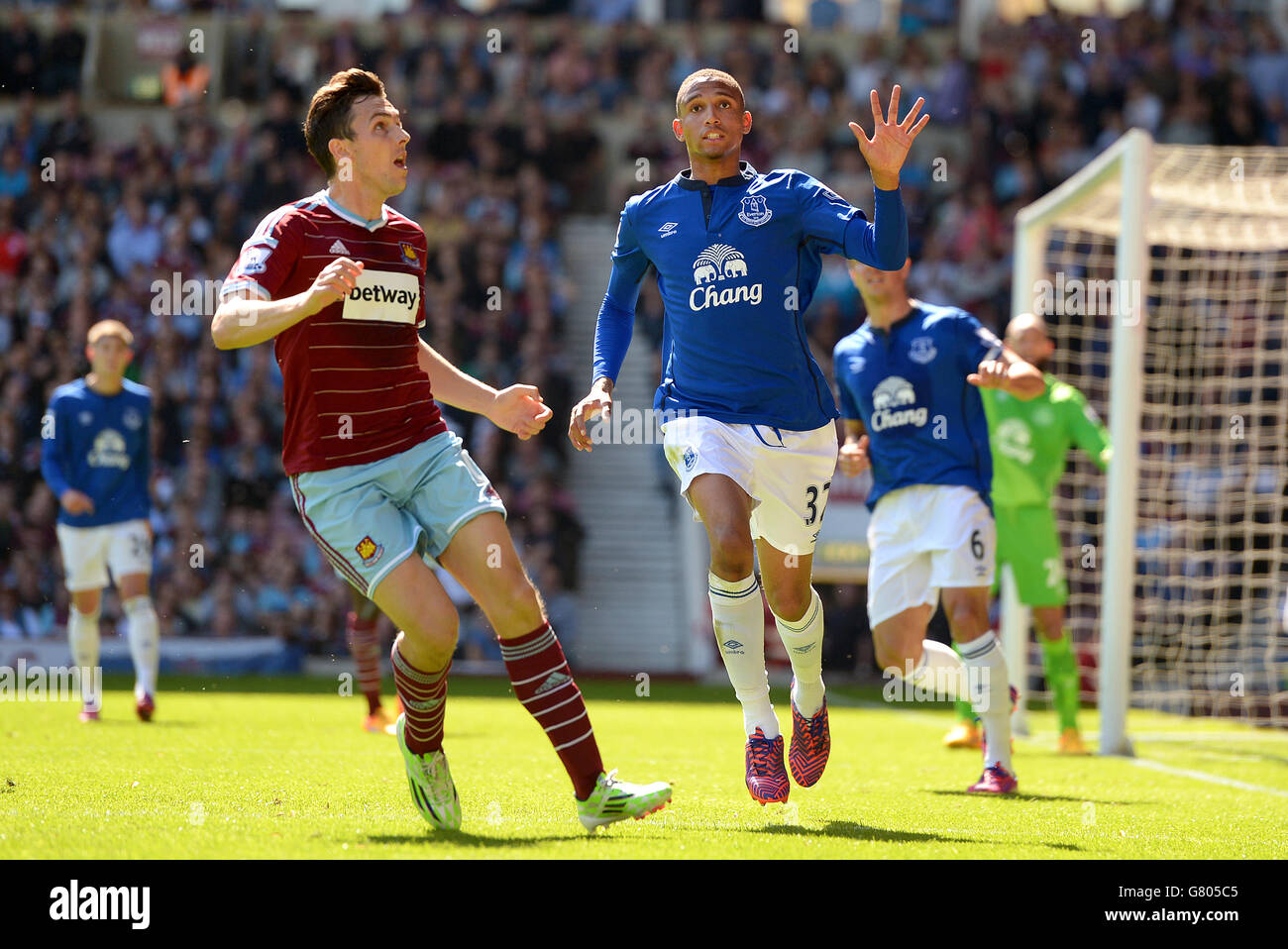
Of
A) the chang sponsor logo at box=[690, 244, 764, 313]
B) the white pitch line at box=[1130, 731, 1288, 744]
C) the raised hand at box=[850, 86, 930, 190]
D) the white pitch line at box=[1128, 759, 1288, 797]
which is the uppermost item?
the raised hand at box=[850, 86, 930, 190]

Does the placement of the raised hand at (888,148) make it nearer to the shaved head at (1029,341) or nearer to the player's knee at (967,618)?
the player's knee at (967,618)

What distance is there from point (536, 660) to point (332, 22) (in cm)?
1865

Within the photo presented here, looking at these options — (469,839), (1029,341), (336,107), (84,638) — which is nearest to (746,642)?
(469,839)

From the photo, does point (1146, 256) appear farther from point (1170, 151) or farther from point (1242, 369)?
point (1242, 369)

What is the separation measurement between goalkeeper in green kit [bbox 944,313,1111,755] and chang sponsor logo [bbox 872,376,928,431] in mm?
2592

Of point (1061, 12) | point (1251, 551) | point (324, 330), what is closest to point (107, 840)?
point (324, 330)

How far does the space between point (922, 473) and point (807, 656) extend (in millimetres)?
1741

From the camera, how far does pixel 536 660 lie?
4.88 m

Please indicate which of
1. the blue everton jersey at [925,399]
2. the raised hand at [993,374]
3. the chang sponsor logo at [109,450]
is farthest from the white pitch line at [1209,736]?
the chang sponsor logo at [109,450]

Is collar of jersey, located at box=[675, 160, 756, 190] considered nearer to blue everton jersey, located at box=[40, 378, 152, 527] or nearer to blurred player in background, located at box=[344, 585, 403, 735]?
blurred player in background, located at box=[344, 585, 403, 735]

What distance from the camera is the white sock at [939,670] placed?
741 centimetres

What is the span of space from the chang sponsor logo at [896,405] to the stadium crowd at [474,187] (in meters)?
9.05

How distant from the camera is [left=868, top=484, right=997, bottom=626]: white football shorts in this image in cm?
725

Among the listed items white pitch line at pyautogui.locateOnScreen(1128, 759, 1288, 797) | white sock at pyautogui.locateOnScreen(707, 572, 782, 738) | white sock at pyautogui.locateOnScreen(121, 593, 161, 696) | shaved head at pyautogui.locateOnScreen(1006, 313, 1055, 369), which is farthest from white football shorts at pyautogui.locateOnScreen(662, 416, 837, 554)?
white sock at pyautogui.locateOnScreen(121, 593, 161, 696)
